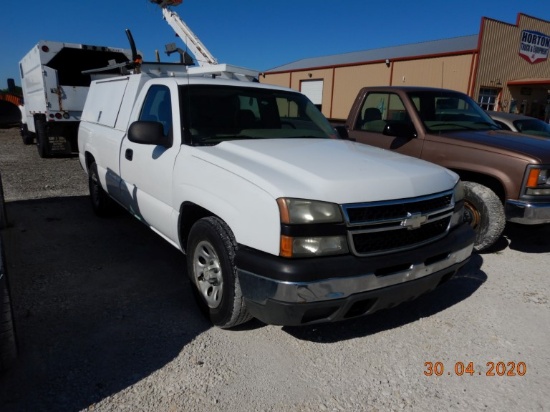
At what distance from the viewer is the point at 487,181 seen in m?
4.64

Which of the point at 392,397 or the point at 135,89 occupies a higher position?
the point at 135,89

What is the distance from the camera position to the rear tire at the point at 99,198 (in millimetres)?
5480

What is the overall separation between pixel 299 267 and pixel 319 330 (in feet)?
3.31

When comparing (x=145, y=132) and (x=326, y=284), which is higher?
(x=145, y=132)

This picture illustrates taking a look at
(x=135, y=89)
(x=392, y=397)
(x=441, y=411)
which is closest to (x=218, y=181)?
(x=392, y=397)

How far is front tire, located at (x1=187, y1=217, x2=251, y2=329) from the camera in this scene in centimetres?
260

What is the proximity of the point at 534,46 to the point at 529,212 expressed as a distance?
85.7ft

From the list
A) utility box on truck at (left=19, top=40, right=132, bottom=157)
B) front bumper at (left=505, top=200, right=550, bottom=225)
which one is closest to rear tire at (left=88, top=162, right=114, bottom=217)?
front bumper at (left=505, top=200, right=550, bottom=225)

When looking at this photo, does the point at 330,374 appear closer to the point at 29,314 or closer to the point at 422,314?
the point at 422,314

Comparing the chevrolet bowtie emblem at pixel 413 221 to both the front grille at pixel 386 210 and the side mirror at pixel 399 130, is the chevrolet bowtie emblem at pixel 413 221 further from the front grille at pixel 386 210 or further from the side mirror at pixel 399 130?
the side mirror at pixel 399 130

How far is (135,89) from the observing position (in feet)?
14.2

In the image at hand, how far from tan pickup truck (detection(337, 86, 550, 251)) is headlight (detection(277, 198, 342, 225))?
2.05m

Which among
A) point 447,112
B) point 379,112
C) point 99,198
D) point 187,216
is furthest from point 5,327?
point 447,112

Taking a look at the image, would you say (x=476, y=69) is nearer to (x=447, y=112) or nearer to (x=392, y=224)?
(x=447, y=112)
